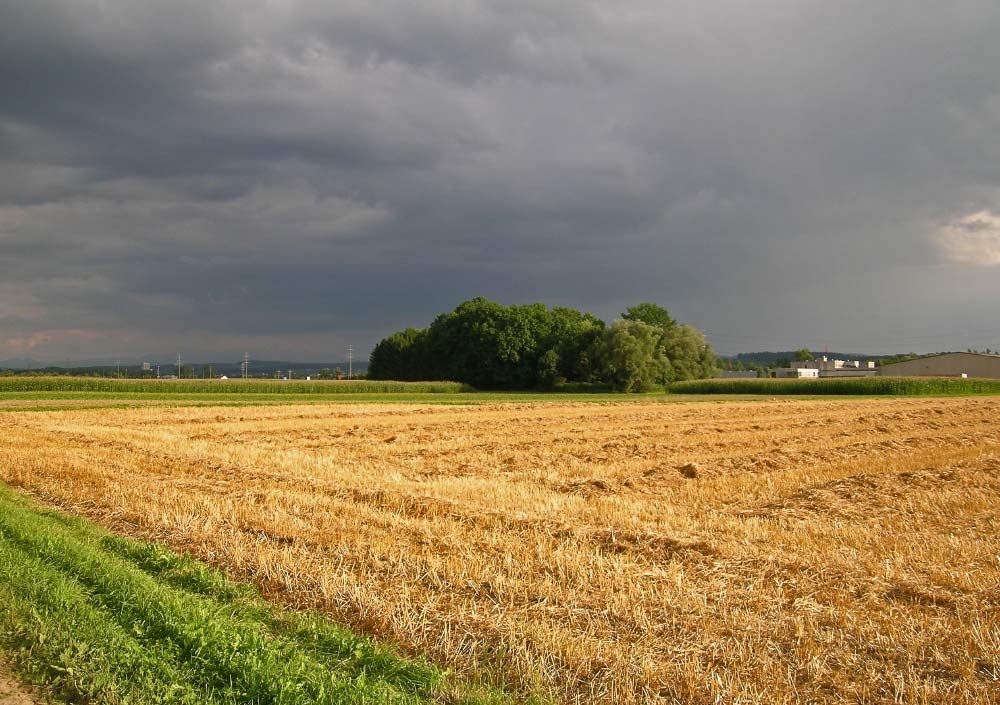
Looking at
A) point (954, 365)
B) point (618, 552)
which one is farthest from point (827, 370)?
point (618, 552)

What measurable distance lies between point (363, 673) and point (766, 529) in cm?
678

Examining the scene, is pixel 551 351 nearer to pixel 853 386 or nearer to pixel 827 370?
pixel 853 386

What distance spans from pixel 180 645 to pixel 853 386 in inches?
3750

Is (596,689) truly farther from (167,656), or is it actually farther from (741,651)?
(167,656)

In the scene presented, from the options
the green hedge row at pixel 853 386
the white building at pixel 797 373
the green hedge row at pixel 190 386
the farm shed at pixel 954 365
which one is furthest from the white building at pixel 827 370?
the green hedge row at pixel 190 386

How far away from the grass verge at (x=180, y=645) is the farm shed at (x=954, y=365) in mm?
135226

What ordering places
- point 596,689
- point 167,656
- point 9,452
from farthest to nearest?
1. point 9,452
2. point 167,656
3. point 596,689

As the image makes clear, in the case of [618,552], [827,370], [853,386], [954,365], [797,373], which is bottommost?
[618,552]

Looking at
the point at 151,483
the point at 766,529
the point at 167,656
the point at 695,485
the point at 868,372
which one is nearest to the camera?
the point at 167,656

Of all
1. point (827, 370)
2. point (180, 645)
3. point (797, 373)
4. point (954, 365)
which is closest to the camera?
point (180, 645)

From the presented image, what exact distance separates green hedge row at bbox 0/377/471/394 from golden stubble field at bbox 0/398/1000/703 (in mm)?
58169

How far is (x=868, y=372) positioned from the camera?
168 m

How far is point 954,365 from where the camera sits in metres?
135

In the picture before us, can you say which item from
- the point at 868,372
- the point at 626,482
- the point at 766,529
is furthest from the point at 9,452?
the point at 868,372
